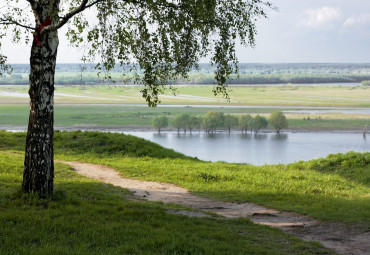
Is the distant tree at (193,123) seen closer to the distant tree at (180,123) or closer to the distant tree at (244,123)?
the distant tree at (180,123)

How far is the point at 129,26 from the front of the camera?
29.8ft

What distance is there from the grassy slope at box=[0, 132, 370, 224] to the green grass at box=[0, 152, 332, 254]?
3.06 metres

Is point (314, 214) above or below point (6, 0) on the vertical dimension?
below

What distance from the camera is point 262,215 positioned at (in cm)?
1085

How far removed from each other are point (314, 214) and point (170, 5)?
597 cm

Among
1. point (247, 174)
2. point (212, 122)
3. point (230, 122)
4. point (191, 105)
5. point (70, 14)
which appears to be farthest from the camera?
point (191, 105)

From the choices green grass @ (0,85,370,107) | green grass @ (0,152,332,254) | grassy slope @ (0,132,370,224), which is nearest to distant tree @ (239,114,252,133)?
green grass @ (0,85,370,107)

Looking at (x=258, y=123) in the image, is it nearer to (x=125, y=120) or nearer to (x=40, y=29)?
(x=125, y=120)

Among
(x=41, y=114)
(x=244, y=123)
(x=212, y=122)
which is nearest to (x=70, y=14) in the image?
(x=41, y=114)

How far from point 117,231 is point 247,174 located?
9.59 metres

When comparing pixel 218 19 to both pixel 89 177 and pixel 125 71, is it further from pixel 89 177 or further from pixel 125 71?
pixel 89 177

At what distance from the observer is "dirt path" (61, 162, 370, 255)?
27.8 feet

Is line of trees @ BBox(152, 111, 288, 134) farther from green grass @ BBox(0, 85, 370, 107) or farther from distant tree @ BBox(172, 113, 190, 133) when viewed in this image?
green grass @ BBox(0, 85, 370, 107)

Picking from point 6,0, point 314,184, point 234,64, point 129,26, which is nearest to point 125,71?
point 129,26
